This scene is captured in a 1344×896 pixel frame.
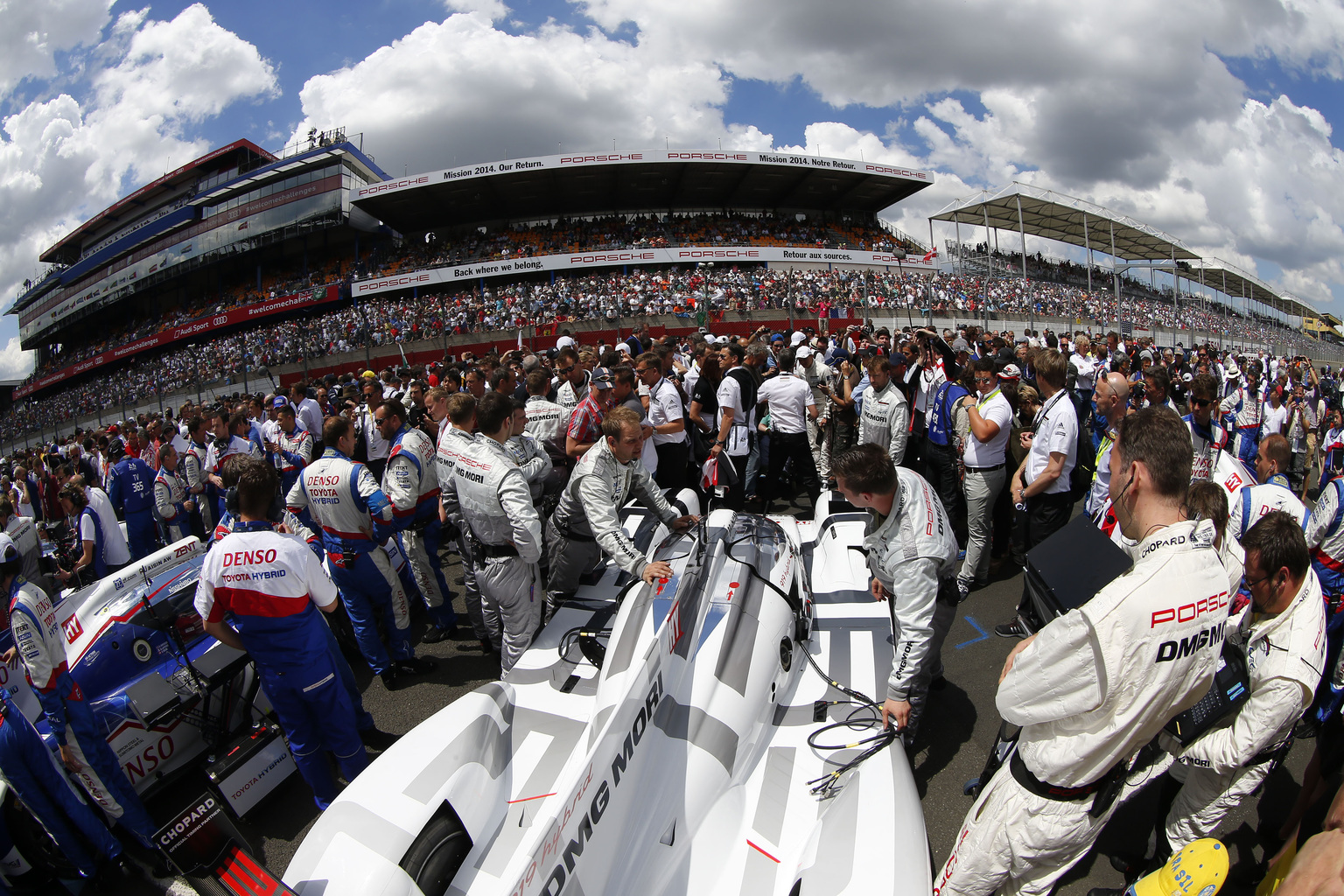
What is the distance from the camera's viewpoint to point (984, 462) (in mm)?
4891

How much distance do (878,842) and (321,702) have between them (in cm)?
266

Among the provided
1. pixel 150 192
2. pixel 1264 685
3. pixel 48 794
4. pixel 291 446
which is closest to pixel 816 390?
pixel 1264 685

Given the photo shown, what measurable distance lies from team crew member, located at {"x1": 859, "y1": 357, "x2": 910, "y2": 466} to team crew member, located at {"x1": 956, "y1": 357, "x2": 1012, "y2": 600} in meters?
0.76

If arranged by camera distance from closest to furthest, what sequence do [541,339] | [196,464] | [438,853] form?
[438,853] → [196,464] → [541,339]

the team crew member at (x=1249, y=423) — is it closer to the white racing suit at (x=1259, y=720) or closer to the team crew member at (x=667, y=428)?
the team crew member at (x=667, y=428)

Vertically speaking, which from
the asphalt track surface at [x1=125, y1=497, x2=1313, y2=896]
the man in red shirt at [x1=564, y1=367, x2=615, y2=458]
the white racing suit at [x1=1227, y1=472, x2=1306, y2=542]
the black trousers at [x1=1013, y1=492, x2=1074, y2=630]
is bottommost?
the asphalt track surface at [x1=125, y1=497, x2=1313, y2=896]

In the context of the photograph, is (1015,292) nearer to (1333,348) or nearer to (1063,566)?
(1333,348)

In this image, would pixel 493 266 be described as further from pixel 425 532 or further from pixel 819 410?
pixel 425 532

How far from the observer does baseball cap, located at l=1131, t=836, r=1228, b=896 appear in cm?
176

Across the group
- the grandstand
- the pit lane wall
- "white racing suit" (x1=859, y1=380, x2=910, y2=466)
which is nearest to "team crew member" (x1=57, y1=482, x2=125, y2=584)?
"white racing suit" (x1=859, y1=380, x2=910, y2=466)

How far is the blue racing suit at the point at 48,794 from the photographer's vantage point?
2.73 metres

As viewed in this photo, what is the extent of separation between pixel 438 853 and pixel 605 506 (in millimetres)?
2038

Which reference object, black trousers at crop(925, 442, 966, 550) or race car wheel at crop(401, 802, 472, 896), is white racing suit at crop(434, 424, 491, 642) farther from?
black trousers at crop(925, 442, 966, 550)

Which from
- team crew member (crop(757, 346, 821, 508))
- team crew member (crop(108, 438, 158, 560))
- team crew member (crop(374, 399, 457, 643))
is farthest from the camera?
team crew member (crop(108, 438, 158, 560))
